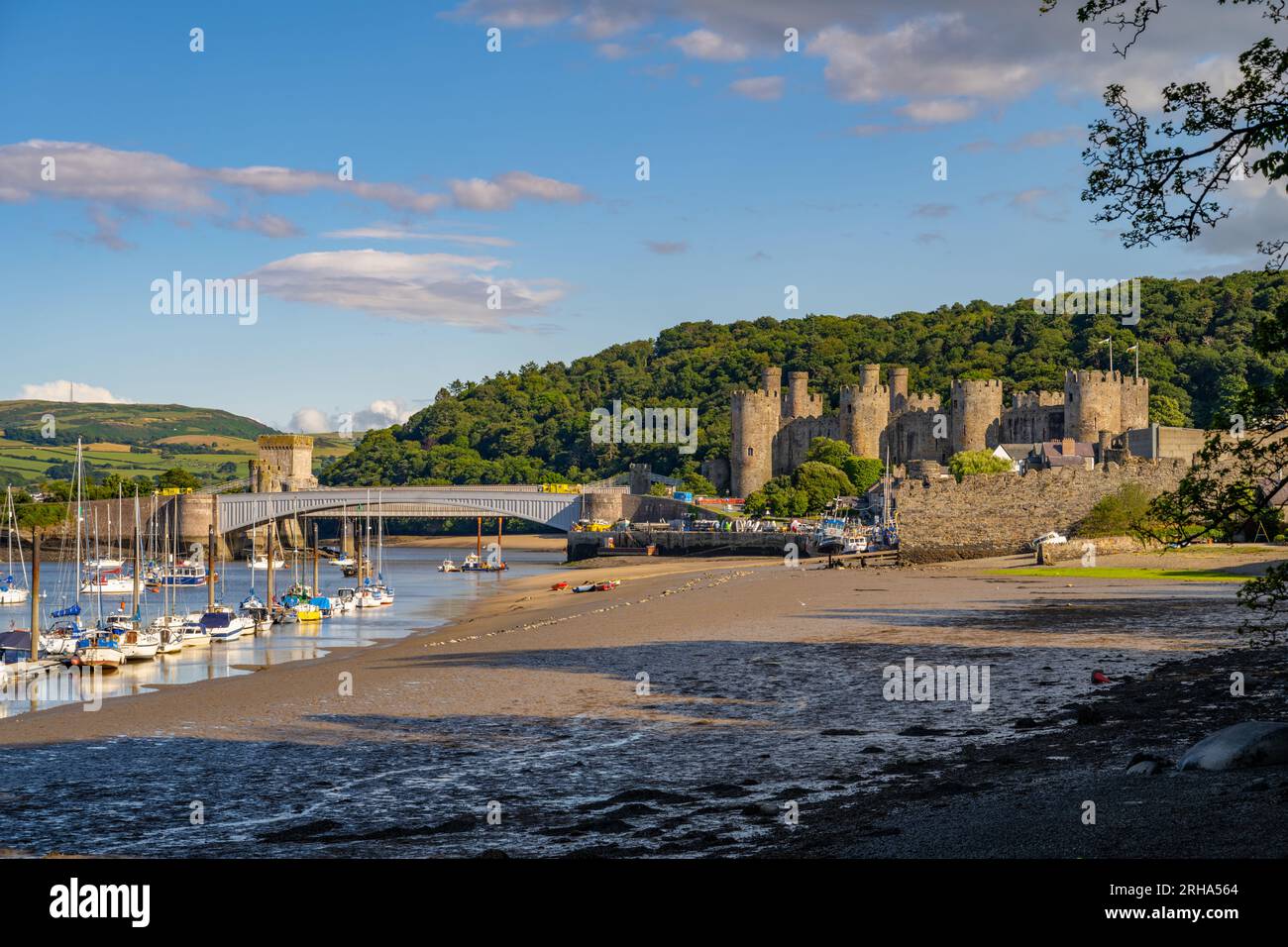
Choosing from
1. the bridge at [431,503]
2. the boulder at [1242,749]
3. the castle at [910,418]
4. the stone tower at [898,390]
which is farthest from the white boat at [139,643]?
the stone tower at [898,390]

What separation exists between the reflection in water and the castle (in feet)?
110

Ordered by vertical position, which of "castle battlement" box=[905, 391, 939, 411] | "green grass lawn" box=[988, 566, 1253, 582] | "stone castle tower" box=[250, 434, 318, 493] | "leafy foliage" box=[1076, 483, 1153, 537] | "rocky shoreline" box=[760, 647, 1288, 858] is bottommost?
"green grass lawn" box=[988, 566, 1253, 582]

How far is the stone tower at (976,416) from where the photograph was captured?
4085 inches

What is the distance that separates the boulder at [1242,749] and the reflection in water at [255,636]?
1815 cm

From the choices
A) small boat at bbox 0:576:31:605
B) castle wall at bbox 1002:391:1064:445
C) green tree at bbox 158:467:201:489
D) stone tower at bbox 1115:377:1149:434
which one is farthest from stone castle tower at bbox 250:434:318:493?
stone tower at bbox 1115:377:1149:434

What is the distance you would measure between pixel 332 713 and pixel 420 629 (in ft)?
70.7

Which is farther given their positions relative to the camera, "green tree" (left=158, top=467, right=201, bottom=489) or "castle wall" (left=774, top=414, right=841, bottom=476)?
"green tree" (left=158, top=467, right=201, bottom=489)

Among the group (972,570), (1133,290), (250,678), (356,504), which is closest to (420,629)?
(250,678)

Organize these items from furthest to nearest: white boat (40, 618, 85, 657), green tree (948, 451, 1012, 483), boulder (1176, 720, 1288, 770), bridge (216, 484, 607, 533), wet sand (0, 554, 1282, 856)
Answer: bridge (216, 484, 607, 533)
green tree (948, 451, 1012, 483)
white boat (40, 618, 85, 657)
wet sand (0, 554, 1282, 856)
boulder (1176, 720, 1288, 770)

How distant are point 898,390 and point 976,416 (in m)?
13.4

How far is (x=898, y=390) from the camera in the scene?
383 ft

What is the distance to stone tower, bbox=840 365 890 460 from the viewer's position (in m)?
112

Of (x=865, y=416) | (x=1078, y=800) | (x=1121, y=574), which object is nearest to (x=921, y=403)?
(x=865, y=416)

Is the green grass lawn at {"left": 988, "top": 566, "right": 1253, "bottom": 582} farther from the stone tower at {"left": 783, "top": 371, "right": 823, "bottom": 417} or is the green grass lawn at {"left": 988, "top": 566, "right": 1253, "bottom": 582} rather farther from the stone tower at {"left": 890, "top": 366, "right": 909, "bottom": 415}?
the stone tower at {"left": 783, "top": 371, "right": 823, "bottom": 417}
